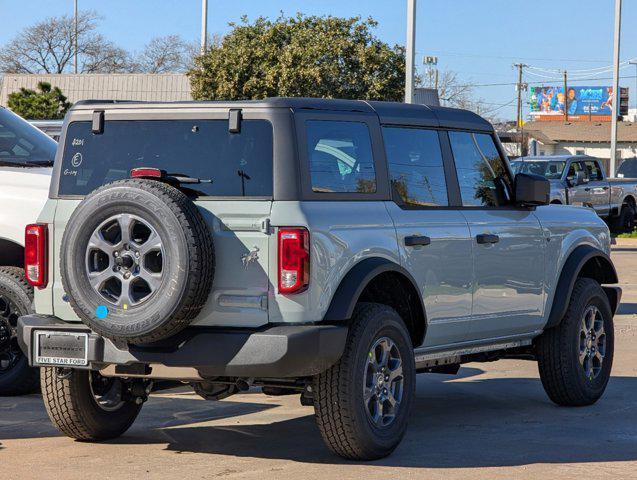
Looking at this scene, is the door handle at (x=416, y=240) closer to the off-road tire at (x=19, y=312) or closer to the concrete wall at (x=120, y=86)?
the off-road tire at (x=19, y=312)

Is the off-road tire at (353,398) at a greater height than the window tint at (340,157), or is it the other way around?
the window tint at (340,157)

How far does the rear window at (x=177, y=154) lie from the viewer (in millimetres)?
7082

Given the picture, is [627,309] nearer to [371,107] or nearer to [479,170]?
[479,170]

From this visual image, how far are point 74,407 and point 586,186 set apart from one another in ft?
79.7

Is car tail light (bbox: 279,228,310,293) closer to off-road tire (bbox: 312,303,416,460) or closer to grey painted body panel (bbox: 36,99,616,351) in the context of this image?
grey painted body panel (bbox: 36,99,616,351)

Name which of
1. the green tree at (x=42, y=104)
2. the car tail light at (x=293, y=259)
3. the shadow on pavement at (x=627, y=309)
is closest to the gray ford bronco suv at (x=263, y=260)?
the car tail light at (x=293, y=259)

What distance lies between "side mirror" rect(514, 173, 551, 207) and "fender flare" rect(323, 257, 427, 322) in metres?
1.73

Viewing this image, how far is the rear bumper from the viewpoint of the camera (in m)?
6.76

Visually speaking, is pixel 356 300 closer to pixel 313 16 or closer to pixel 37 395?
pixel 37 395

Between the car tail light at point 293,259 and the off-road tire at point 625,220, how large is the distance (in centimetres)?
2695

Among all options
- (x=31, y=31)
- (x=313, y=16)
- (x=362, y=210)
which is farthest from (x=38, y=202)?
(x=31, y=31)

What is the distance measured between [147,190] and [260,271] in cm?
70

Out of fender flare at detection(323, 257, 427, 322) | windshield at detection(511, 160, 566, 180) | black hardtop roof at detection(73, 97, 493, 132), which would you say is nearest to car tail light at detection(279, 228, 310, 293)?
fender flare at detection(323, 257, 427, 322)

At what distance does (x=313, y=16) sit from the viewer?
41750 mm
